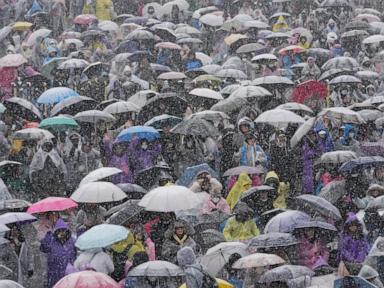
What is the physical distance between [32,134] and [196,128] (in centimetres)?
234

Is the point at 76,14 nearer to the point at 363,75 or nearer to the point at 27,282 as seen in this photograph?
the point at 363,75

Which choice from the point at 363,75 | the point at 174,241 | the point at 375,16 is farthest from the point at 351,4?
the point at 174,241

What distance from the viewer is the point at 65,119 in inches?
648

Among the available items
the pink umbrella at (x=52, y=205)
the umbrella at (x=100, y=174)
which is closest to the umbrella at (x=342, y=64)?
the umbrella at (x=100, y=174)

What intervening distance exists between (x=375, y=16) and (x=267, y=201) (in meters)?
11.4

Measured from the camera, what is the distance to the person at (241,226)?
41.9 feet

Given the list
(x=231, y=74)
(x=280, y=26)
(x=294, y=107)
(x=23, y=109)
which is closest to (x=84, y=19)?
(x=280, y=26)

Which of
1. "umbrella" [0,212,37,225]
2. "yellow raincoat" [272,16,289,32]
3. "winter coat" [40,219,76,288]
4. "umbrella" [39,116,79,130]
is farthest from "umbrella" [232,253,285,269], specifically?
"yellow raincoat" [272,16,289,32]

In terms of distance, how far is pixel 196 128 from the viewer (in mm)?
15727

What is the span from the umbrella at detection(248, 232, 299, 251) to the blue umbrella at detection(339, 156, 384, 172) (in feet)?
8.75

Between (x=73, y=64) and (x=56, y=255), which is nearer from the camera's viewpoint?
(x=56, y=255)

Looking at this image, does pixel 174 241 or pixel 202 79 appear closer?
pixel 174 241

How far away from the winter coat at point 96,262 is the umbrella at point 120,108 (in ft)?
17.6

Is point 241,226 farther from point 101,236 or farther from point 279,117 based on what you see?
point 279,117
